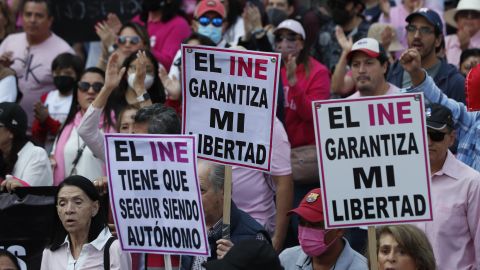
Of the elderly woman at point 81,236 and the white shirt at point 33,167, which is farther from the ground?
the white shirt at point 33,167

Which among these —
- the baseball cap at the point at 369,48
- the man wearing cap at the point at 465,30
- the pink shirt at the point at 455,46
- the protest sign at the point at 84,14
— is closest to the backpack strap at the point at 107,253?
the baseball cap at the point at 369,48

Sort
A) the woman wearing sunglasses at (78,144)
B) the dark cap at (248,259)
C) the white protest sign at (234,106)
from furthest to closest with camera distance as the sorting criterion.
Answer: the woman wearing sunglasses at (78,144), the white protest sign at (234,106), the dark cap at (248,259)

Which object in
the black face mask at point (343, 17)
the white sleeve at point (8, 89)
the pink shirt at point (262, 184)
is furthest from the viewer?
the black face mask at point (343, 17)

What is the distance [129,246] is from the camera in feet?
24.2

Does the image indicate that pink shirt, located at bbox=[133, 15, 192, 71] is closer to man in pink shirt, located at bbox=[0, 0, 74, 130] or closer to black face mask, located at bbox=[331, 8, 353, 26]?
man in pink shirt, located at bbox=[0, 0, 74, 130]

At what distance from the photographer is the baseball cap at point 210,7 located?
1206 centimetres

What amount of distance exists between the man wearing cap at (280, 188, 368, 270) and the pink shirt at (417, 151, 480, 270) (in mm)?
565

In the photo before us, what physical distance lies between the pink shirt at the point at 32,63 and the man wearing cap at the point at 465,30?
379 cm

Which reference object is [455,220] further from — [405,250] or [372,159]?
[372,159]

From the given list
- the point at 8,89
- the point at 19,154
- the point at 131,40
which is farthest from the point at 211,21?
the point at 19,154

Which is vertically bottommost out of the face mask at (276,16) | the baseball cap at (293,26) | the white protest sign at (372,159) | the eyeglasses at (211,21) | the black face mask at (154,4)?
the white protest sign at (372,159)

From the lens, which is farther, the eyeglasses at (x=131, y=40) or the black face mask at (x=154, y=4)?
the black face mask at (x=154, y=4)

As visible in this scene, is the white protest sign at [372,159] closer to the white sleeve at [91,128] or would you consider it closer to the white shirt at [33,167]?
the white sleeve at [91,128]

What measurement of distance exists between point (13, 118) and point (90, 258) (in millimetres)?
2308
